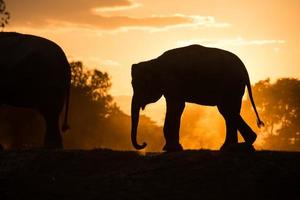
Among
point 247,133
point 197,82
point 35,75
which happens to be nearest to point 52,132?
point 35,75

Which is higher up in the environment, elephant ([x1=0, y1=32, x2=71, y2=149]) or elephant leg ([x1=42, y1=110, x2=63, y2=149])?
elephant ([x1=0, y1=32, x2=71, y2=149])

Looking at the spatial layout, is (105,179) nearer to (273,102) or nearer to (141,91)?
(141,91)

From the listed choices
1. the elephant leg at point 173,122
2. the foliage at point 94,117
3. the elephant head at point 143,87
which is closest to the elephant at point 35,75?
the elephant head at point 143,87

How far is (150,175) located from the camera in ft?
41.2

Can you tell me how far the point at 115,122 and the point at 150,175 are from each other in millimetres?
68082

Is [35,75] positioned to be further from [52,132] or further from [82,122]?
[82,122]

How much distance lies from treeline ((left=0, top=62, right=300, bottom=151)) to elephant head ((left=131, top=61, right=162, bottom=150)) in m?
29.2

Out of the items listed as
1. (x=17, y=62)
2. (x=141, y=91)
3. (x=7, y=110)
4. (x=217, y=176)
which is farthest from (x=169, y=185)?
(x=7, y=110)

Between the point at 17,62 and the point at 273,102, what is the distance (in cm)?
7562

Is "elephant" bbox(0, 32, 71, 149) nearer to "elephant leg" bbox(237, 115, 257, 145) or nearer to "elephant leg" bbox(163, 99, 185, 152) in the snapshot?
"elephant leg" bbox(163, 99, 185, 152)

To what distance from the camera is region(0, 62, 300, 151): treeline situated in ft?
157

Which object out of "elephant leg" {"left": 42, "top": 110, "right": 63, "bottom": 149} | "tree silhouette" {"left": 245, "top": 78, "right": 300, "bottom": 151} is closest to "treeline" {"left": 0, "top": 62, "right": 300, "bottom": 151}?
"tree silhouette" {"left": 245, "top": 78, "right": 300, "bottom": 151}

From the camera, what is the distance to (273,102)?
298 feet

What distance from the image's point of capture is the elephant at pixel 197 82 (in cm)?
1650
